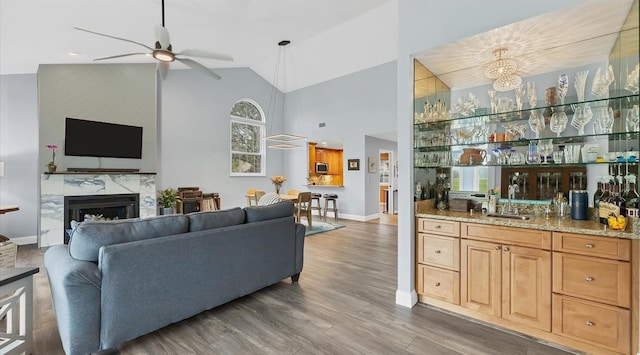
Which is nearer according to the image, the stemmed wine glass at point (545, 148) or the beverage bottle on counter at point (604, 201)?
the beverage bottle on counter at point (604, 201)

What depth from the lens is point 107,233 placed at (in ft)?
6.32

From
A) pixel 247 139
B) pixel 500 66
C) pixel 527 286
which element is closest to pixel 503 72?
pixel 500 66

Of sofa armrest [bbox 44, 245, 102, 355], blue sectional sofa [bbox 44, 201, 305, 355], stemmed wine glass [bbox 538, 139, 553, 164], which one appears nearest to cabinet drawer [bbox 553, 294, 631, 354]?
stemmed wine glass [bbox 538, 139, 553, 164]

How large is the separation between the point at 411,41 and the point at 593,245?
81.7 inches

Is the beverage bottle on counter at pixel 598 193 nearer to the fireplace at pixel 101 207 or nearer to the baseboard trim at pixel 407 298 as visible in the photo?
the baseboard trim at pixel 407 298

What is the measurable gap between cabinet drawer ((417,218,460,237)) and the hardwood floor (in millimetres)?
706

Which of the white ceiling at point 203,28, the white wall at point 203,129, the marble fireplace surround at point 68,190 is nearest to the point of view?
the white ceiling at point 203,28

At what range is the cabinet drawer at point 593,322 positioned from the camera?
1.76 metres

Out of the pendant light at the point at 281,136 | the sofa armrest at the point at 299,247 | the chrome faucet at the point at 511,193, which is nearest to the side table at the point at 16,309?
the sofa armrest at the point at 299,247

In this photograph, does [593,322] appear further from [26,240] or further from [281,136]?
[26,240]

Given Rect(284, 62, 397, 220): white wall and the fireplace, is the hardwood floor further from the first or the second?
Rect(284, 62, 397, 220): white wall

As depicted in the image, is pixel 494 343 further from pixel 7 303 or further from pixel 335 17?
pixel 335 17

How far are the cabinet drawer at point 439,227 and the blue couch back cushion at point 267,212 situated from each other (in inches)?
54.9

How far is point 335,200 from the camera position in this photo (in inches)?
314
